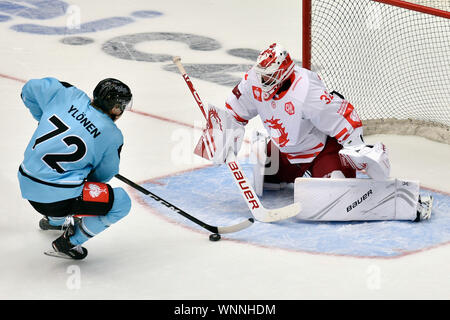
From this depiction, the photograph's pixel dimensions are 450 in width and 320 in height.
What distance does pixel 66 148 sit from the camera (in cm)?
312

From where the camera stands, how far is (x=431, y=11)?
4469 millimetres

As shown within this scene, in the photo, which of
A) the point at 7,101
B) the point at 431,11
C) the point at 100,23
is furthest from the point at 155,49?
the point at 431,11

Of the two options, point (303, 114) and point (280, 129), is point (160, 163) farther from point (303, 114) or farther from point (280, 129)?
point (303, 114)

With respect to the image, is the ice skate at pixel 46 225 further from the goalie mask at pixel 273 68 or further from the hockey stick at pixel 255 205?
the goalie mask at pixel 273 68

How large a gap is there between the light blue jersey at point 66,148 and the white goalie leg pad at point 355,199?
0.98 metres

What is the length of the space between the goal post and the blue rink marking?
1015 millimetres

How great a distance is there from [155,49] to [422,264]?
3943 mm

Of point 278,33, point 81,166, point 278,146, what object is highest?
point 81,166

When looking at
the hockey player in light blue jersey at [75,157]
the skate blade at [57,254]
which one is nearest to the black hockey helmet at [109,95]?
the hockey player in light blue jersey at [75,157]

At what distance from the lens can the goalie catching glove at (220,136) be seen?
4.04 meters

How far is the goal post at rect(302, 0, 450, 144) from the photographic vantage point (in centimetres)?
512

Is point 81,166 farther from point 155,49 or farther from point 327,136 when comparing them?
point 155,49

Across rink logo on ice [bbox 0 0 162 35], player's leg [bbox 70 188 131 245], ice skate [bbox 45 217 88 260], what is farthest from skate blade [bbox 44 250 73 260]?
rink logo on ice [bbox 0 0 162 35]

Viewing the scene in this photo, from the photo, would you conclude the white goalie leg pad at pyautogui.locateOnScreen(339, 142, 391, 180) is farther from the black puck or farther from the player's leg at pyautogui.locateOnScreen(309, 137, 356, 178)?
the black puck
